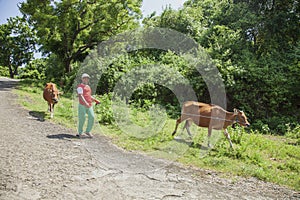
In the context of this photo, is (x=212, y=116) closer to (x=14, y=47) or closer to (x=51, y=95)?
(x=51, y=95)

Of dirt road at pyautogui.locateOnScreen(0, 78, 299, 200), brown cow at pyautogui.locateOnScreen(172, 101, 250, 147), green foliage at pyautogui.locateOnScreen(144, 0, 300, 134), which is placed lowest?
dirt road at pyautogui.locateOnScreen(0, 78, 299, 200)

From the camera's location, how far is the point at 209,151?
7.14 m

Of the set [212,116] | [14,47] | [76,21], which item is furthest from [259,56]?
[14,47]

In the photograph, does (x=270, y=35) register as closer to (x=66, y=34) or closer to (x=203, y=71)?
(x=203, y=71)

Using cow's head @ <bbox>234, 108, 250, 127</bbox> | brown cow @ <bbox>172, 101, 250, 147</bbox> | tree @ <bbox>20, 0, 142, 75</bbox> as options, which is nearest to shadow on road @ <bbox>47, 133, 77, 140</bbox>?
brown cow @ <bbox>172, 101, 250, 147</bbox>

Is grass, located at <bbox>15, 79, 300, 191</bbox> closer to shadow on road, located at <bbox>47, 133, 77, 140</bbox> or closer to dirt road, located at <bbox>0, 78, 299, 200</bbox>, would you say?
dirt road, located at <bbox>0, 78, 299, 200</bbox>

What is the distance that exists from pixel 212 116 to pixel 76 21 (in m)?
16.3

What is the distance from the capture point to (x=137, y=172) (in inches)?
209

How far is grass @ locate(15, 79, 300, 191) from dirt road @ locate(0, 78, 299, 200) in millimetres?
455

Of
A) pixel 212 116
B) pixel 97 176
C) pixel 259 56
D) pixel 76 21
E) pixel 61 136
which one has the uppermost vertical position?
pixel 76 21

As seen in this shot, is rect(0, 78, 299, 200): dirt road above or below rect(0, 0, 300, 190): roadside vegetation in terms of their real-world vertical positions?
below

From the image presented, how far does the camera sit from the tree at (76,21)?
1920 cm

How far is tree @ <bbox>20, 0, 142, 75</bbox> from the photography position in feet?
63.0

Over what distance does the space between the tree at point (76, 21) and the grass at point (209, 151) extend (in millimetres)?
11294
